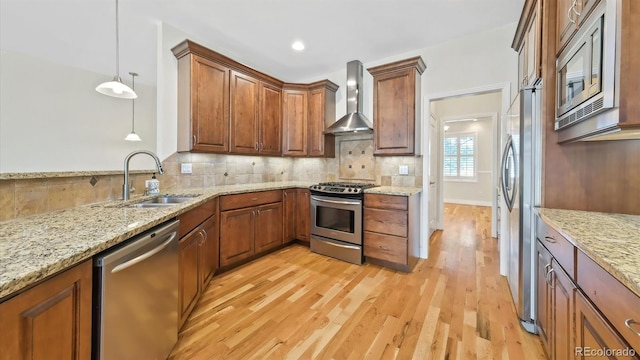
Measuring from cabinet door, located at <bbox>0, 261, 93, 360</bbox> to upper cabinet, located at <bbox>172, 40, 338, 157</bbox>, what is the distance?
2016mm

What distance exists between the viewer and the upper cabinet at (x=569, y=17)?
4.19 ft

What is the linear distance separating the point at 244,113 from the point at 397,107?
1922mm

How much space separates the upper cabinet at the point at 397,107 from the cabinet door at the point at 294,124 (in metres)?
1.10

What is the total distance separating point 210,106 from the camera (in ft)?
9.15

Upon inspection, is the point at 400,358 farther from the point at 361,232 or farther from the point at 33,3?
the point at 33,3

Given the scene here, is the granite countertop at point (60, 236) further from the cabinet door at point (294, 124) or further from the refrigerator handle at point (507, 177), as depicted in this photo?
the refrigerator handle at point (507, 177)

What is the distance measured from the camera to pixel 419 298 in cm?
220

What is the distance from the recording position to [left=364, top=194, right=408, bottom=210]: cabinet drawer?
106 inches

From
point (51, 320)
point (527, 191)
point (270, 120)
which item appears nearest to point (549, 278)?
point (527, 191)

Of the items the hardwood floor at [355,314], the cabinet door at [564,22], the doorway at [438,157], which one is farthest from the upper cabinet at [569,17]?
the hardwood floor at [355,314]

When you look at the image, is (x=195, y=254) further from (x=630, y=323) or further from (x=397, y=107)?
(x=397, y=107)

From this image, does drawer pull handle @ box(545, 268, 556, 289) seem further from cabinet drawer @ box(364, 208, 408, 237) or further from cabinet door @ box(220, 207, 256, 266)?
cabinet door @ box(220, 207, 256, 266)

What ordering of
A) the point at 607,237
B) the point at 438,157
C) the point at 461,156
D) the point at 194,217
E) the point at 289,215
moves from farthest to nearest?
the point at 461,156, the point at 438,157, the point at 289,215, the point at 194,217, the point at 607,237

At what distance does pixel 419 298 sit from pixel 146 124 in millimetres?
5141
